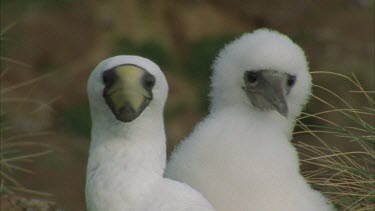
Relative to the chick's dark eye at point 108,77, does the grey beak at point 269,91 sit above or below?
above

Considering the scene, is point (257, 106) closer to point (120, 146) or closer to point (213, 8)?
point (120, 146)

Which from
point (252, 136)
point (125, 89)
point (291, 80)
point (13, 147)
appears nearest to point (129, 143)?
point (125, 89)

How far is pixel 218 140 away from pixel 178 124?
257 inches

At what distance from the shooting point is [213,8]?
48.9ft

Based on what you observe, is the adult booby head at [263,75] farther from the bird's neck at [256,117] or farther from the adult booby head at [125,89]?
the adult booby head at [125,89]

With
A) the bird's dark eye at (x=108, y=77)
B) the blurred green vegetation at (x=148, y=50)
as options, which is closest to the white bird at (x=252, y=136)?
the bird's dark eye at (x=108, y=77)

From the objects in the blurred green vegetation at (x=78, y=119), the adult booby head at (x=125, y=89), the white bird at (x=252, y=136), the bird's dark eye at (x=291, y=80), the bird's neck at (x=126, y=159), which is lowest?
the bird's neck at (x=126, y=159)

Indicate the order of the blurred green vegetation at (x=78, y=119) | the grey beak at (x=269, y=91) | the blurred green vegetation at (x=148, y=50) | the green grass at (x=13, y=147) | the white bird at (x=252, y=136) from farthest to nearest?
1. the blurred green vegetation at (x=148, y=50)
2. the blurred green vegetation at (x=78, y=119)
3. the green grass at (x=13, y=147)
4. the grey beak at (x=269, y=91)
5. the white bird at (x=252, y=136)

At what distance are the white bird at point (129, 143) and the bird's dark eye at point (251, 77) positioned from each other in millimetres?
1288

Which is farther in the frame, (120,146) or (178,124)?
(178,124)

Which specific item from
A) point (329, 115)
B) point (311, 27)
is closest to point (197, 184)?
point (329, 115)

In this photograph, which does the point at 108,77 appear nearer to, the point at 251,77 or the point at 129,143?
the point at 129,143

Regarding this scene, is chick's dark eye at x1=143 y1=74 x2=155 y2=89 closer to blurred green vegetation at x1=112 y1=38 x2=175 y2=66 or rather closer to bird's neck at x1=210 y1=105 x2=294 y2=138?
bird's neck at x1=210 y1=105 x2=294 y2=138

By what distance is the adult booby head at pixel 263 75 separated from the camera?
7.07 metres
